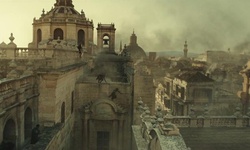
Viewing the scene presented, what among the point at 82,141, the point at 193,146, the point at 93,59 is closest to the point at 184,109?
the point at 93,59

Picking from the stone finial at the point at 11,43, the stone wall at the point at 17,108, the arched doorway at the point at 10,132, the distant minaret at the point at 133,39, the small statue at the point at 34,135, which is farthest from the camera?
the distant minaret at the point at 133,39

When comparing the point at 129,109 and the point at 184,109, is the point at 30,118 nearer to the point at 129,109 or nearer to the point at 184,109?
the point at 129,109

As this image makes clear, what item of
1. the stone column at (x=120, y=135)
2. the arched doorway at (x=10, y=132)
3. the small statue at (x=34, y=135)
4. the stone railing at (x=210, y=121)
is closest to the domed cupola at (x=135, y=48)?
the stone column at (x=120, y=135)

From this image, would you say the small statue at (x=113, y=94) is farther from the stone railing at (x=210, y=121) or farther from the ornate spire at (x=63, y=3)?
the ornate spire at (x=63, y=3)

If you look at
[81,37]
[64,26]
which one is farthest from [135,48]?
[64,26]

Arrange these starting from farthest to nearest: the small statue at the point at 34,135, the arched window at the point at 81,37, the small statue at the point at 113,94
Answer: the arched window at the point at 81,37 → the small statue at the point at 113,94 → the small statue at the point at 34,135

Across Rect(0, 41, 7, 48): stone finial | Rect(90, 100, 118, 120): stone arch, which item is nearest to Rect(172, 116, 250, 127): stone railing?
Rect(90, 100, 118, 120): stone arch

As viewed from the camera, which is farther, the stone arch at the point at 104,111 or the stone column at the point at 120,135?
the stone column at the point at 120,135

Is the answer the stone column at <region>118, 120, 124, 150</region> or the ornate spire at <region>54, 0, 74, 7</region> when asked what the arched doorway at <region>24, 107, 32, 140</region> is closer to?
the stone column at <region>118, 120, 124, 150</region>
